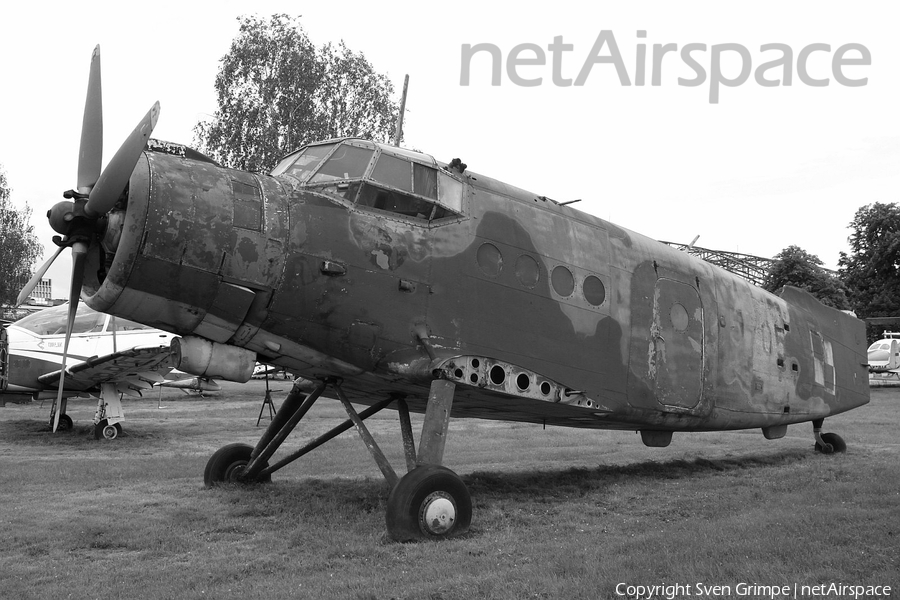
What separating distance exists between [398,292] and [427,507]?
2439 millimetres

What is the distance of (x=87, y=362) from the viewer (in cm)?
1944

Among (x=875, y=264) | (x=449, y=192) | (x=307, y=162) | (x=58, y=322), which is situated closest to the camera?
(x=307, y=162)

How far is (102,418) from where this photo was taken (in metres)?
20.1

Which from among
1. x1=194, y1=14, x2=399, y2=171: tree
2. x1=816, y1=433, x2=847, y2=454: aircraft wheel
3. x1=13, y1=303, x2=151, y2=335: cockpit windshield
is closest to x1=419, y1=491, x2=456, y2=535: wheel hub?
x1=816, y1=433, x2=847, y2=454: aircraft wheel

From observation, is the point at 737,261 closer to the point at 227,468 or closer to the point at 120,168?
the point at 227,468

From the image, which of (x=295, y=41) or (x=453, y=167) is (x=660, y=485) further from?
(x=295, y=41)

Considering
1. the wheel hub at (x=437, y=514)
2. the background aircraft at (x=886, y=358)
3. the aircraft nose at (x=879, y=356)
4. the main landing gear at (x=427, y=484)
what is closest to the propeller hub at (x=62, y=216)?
the main landing gear at (x=427, y=484)

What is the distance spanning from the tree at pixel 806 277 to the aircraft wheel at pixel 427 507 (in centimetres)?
4382

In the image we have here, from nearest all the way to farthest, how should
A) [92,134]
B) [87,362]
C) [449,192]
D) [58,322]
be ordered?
1. [92,134]
2. [449,192]
3. [87,362]
4. [58,322]

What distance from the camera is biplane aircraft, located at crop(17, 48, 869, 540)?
773 cm

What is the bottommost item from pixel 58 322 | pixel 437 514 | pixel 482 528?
pixel 482 528

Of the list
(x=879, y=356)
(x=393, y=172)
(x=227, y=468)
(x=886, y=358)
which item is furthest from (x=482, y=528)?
(x=879, y=356)

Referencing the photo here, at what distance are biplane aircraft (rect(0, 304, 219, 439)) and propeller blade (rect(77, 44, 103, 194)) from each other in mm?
10716

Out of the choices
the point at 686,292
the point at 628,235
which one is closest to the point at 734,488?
the point at 686,292
